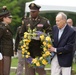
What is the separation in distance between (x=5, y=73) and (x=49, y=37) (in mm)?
1897

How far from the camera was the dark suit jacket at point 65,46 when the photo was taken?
806 centimetres

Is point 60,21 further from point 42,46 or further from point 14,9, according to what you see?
point 14,9

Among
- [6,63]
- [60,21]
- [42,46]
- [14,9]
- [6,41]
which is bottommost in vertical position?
[14,9]

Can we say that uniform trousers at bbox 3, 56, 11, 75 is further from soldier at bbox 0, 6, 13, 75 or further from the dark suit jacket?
the dark suit jacket

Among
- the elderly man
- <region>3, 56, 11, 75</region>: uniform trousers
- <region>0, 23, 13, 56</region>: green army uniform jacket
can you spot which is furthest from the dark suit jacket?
<region>3, 56, 11, 75</region>: uniform trousers

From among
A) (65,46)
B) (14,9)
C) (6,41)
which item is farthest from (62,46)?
(14,9)

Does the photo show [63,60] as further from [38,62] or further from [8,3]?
[8,3]

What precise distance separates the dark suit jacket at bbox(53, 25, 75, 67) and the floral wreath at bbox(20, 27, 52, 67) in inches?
7.6

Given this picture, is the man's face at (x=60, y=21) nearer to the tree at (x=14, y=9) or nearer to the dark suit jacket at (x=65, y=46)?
the dark suit jacket at (x=65, y=46)

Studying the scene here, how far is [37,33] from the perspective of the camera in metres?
8.41

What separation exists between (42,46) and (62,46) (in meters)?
0.43

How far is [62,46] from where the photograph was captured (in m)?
8.12

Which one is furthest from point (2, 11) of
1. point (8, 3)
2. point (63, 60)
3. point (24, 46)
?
point (8, 3)

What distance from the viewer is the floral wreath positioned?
816cm
